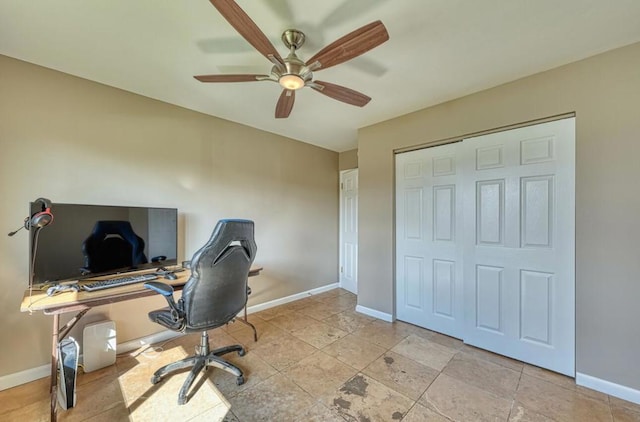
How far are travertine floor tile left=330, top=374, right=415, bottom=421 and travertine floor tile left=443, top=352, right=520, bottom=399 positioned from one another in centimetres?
60

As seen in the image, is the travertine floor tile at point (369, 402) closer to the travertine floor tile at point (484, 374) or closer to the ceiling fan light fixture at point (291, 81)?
the travertine floor tile at point (484, 374)

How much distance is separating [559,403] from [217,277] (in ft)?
8.24

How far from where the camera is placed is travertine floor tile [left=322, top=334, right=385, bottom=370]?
7.38ft

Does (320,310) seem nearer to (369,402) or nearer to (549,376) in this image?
(369,402)

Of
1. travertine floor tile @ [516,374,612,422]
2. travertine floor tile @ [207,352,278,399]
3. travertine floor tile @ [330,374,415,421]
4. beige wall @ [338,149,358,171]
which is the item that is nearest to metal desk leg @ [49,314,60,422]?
travertine floor tile @ [207,352,278,399]

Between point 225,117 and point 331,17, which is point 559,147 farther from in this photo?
point 225,117

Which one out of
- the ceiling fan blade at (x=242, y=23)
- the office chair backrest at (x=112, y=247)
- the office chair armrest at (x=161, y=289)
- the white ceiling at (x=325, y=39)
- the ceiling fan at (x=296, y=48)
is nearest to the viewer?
the ceiling fan blade at (x=242, y=23)

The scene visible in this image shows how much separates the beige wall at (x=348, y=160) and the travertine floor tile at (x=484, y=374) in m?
3.05

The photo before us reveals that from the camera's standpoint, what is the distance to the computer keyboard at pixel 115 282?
1.86m

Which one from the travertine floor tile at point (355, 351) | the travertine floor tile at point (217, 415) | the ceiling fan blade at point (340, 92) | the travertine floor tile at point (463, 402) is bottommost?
the travertine floor tile at point (355, 351)

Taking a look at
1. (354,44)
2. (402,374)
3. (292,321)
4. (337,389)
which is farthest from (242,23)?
(292,321)

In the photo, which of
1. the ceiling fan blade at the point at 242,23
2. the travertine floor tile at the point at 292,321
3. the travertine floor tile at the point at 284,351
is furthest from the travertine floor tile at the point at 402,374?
the ceiling fan blade at the point at 242,23

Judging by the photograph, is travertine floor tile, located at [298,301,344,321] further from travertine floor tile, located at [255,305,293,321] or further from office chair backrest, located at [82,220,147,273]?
office chair backrest, located at [82,220,147,273]

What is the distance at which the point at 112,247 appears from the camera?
2.17m
